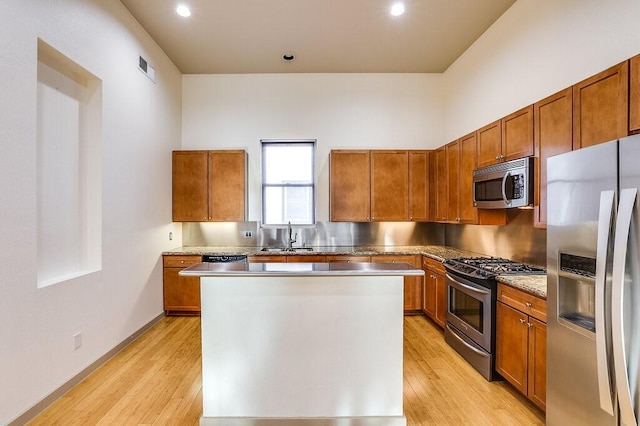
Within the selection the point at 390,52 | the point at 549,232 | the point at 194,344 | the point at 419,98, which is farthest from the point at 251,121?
the point at 549,232

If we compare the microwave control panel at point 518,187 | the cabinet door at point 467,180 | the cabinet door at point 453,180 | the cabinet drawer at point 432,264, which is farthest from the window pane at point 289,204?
the microwave control panel at point 518,187

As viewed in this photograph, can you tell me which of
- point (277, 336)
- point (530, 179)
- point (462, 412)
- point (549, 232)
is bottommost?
point (462, 412)

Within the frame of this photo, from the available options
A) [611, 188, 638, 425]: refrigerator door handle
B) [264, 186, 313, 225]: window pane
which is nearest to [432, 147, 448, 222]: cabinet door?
[264, 186, 313, 225]: window pane

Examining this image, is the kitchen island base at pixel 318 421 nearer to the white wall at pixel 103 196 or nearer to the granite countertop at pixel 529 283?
the granite countertop at pixel 529 283

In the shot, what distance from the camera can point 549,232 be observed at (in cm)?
191

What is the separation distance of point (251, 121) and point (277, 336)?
146 inches

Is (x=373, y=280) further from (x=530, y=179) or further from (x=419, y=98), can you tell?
(x=419, y=98)

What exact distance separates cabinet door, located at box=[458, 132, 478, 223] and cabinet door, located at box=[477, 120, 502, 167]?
0.41 feet

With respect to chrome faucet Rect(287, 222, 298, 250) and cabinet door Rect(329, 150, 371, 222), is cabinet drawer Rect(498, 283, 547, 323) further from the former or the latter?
chrome faucet Rect(287, 222, 298, 250)

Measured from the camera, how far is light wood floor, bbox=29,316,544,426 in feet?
7.22

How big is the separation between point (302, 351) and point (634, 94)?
243 centimetres

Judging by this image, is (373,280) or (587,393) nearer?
(587,393)

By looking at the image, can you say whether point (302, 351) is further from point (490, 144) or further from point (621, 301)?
point (490, 144)

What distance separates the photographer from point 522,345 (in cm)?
231
